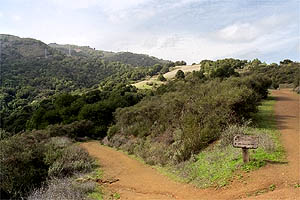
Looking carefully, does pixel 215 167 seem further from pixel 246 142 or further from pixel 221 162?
pixel 246 142

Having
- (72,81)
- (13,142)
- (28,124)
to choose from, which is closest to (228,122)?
(13,142)

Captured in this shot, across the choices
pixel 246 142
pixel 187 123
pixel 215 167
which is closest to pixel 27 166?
pixel 215 167

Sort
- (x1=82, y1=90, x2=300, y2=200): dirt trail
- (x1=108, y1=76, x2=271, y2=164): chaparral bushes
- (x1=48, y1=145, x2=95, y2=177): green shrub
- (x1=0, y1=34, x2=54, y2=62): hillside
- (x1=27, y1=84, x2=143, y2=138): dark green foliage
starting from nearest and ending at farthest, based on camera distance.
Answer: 1. (x1=82, y1=90, x2=300, y2=200): dirt trail
2. (x1=48, y1=145, x2=95, y2=177): green shrub
3. (x1=108, y1=76, x2=271, y2=164): chaparral bushes
4. (x1=27, y1=84, x2=143, y2=138): dark green foliage
5. (x1=0, y1=34, x2=54, y2=62): hillside

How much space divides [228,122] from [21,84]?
187 feet

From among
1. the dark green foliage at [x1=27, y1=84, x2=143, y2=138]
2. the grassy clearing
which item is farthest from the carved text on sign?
the dark green foliage at [x1=27, y1=84, x2=143, y2=138]

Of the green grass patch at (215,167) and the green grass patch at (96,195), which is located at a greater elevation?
the green grass patch at (215,167)

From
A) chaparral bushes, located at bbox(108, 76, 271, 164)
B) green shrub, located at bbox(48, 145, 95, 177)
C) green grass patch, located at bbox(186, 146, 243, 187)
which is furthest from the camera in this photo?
chaparral bushes, located at bbox(108, 76, 271, 164)

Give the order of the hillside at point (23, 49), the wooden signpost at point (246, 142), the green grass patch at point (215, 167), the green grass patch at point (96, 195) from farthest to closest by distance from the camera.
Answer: the hillside at point (23, 49)
the green grass patch at point (215, 167)
the green grass patch at point (96, 195)
the wooden signpost at point (246, 142)

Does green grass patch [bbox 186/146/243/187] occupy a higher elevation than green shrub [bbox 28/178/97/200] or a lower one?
higher

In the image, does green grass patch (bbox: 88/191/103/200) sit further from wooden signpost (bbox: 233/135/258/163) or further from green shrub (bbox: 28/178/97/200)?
wooden signpost (bbox: 233/135/258/163)

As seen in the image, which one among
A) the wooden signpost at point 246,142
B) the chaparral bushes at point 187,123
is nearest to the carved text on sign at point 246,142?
the wooden signpost at point 246,142

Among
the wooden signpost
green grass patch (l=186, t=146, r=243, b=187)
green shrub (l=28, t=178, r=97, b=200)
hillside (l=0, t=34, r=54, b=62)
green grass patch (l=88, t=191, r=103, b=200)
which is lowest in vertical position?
green grass patch (l=88, t=191, r=103, b=200)

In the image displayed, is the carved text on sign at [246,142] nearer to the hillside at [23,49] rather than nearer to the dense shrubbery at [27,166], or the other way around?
the dense shrubbery at [27,166]

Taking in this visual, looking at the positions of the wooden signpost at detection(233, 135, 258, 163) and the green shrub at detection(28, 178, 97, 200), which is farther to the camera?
the wooden signpost at detection(233, 135, 258, 163)
